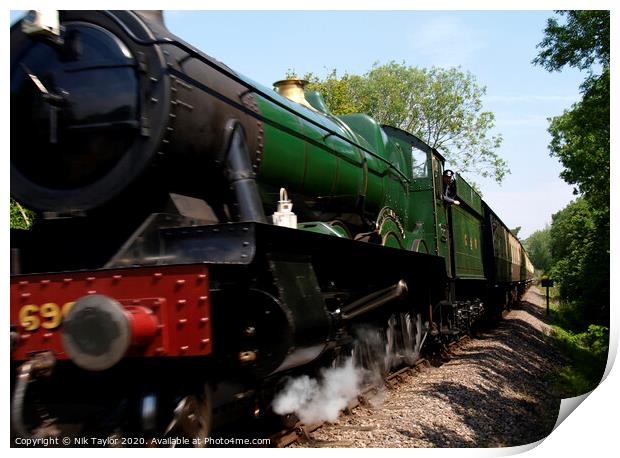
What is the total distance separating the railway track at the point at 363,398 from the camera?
500 centimetres

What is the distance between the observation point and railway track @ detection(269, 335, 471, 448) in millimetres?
5004

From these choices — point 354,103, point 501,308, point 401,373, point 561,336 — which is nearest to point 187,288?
point 401,373

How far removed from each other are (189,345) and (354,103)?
2569cm

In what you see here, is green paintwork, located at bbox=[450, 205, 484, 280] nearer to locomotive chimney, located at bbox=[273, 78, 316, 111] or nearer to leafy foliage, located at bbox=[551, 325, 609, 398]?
leafy foliage, located at bbox=[551, 325, 609, 398]

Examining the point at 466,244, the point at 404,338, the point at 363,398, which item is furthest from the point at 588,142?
the point at 466,244

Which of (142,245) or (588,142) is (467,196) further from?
(142,245)

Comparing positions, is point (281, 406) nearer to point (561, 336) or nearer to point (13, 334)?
point (13, 334)

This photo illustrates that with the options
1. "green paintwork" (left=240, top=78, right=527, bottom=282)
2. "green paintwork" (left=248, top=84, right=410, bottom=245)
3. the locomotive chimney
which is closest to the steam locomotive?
"green paintwork" (left=248, top=84, right=410, bottom=245)

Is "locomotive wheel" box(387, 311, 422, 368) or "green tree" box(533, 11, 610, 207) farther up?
"green tree" box(533, 11, 610, 207)

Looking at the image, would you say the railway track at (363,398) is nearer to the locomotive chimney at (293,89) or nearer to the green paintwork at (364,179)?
the green paintwork at (364,179)

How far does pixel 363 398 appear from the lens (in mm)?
6602

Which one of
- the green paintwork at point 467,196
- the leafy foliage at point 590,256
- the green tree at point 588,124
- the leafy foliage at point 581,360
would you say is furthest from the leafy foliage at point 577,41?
the green paintwork at point 467,196
